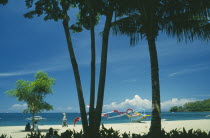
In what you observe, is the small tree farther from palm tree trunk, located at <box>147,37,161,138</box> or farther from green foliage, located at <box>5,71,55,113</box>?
palm tree trunk, located at <box>147,37,161,138</box>

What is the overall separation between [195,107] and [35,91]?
505 ft

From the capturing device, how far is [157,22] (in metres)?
6.39

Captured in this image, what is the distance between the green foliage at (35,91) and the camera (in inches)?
684

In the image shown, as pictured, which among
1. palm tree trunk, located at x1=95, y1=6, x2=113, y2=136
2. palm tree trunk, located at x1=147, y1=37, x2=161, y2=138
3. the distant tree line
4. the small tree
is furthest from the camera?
the distant tree line

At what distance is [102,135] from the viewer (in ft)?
16.8

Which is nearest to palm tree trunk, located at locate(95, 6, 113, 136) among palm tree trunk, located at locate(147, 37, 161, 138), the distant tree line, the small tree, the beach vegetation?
the beach vegetation

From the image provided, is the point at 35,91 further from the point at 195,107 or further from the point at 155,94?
the point at 195,107

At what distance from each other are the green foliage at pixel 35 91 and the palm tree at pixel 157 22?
11.7m

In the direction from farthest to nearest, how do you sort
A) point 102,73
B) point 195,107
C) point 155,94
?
point 195,107, point 102,73, point 155,94

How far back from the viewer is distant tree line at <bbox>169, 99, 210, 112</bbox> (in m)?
140

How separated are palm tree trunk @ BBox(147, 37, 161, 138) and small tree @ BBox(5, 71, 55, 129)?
13.6 metres

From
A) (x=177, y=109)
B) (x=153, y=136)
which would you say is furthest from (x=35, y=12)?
(x=177, y=109)

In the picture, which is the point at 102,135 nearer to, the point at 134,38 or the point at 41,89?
the point at 134,38

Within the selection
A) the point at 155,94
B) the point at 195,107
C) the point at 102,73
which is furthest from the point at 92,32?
the point at 195,107
